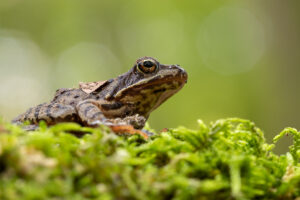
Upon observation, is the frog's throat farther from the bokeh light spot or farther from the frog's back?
the bokeh light spot

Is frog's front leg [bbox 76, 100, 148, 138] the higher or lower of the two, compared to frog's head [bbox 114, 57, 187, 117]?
lower

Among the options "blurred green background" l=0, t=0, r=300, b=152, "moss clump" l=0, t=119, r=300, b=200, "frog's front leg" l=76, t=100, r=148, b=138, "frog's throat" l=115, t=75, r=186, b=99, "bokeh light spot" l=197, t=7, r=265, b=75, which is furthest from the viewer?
"blurred green background" l=0, t=0, r=300, b=152

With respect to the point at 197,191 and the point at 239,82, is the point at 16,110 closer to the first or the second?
the point at 239,82

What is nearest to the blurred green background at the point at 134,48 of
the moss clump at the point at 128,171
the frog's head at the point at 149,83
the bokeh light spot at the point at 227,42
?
the bokeh light spot at the point at 227,42

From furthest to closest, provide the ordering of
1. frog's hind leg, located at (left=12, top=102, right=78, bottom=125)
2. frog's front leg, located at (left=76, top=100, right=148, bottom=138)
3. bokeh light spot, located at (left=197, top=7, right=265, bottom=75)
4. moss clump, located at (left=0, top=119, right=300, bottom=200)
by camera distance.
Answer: bokeh light spot, located at (left=197, top=7, right=265, bottom=75) → frog's hind leg, located at (left=12, top=102, right=78, bottom=125) → frog's front leg, located at (left=76, top=100, right=148, bottom=138) → moss clump, located at (left=0, top=119, right=300, bottom=200)

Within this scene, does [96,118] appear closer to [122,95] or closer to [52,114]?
[52,114]

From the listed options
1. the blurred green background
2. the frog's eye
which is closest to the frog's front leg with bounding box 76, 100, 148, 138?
the frog's eye

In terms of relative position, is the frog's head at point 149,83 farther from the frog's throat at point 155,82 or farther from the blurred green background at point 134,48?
the blurred green background at point 134,48
